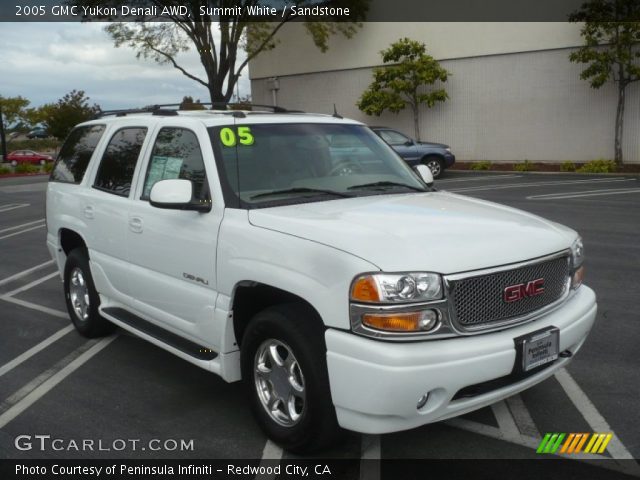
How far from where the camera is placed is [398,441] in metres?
3.86

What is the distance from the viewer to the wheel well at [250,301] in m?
3.77

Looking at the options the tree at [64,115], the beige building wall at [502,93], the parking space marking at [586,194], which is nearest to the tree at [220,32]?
the beige building wall at [502,93]

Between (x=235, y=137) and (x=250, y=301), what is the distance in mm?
1142

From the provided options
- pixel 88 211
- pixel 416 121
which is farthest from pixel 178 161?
pixel 416 121

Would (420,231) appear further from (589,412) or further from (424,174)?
(424,174)

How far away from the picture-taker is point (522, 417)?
4133 mm

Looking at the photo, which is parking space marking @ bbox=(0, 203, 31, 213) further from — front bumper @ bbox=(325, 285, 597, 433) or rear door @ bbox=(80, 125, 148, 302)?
front bumper @ bbox=(325, 285, 597, 433)

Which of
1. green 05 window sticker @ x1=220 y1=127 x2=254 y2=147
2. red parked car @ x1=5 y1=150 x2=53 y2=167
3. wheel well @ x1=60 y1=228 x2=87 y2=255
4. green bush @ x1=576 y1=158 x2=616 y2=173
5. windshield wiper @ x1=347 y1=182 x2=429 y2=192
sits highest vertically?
red parked car @ x1=5 y1=150 x2=53 y2=167

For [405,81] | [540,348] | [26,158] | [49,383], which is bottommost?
[49,383]

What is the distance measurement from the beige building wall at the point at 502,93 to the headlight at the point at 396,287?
73.6ft

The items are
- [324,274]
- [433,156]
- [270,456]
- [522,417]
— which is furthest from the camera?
[433,156]

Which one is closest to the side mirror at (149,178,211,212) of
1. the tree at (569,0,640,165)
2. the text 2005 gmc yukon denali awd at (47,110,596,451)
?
the text 2005 gmc yukon denali awd at (47,110,596,451)

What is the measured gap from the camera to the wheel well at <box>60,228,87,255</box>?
20.1 feet

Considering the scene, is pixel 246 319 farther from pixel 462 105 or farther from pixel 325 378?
pixel 462 105
